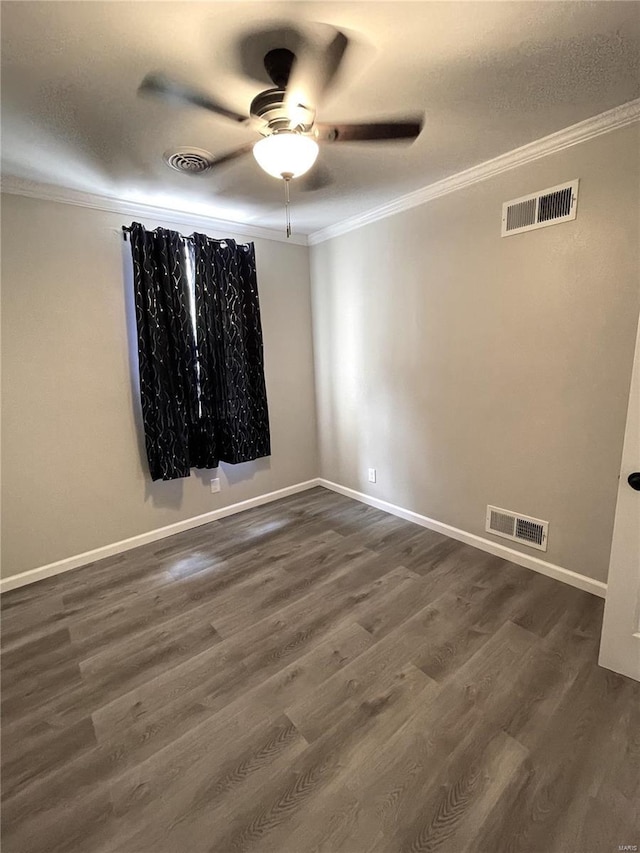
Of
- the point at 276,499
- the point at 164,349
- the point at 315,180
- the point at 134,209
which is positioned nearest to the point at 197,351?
the point at 164,349

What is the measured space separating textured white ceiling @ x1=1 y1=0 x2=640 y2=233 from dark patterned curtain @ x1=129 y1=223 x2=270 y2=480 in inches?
23.9

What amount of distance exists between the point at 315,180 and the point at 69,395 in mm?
2124

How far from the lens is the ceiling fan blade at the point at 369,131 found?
1.50 meters

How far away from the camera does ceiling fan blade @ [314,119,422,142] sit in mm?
1502

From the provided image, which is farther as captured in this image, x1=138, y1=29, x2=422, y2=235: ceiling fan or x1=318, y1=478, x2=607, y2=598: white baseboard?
x1=318, y1=478, x2=607, y2=598: white baseboard

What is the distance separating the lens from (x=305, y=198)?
8.85ft

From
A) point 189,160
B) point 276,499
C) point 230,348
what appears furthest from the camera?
point 276,499

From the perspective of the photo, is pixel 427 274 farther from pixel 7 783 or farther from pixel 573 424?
pixel 7 783

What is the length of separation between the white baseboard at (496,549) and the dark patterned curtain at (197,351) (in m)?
1.22

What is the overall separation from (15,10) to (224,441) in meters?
2.49

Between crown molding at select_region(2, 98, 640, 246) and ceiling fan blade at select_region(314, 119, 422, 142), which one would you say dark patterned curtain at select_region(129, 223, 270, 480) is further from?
ceiling fan blade at select_region(314, 119, 422, 142)

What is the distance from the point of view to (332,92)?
5.25ft

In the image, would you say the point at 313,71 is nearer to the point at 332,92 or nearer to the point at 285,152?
the point at 332,92

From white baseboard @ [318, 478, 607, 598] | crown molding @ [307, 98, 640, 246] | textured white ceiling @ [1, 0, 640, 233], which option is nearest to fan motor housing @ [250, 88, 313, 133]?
textured white ceiling @ [1, 0, 640, 233]
